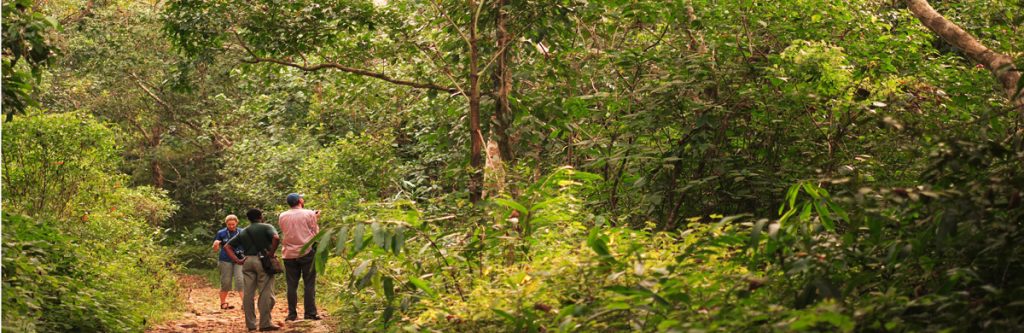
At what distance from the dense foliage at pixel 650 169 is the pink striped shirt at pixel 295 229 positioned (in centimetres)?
35

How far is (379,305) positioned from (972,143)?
17.0 feet

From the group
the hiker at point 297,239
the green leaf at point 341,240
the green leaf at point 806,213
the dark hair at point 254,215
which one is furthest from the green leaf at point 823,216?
the dark hair at point 254,215

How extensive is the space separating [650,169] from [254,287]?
4.39m

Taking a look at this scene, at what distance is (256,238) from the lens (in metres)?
10.5

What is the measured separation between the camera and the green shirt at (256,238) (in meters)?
10.5

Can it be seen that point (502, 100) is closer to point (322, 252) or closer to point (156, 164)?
point (322, 252)

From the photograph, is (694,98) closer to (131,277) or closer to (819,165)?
(819,165)

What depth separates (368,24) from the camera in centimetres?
1140

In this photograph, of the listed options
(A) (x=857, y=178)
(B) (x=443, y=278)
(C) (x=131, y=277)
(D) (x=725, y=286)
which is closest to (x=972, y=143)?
(A) (x=857, y=178)

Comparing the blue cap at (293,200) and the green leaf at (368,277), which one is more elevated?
the green leaf at (368,277)

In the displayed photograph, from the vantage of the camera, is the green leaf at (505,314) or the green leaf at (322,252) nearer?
the green leaf at (505,314)

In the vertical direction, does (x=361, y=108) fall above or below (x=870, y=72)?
below

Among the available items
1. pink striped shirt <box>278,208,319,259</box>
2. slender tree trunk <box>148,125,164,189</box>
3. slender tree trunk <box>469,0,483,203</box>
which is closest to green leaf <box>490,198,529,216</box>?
slender tree trunk <box>469,0,483,203</box>

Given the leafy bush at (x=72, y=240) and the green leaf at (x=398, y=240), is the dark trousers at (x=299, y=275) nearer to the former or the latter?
the leafy bush at (x=72, y=240)
